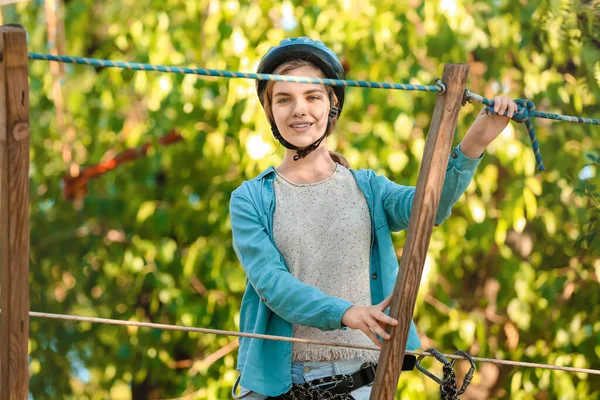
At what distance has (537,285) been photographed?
383 centimetres

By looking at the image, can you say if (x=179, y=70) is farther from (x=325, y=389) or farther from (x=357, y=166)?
(x=357, y=166)

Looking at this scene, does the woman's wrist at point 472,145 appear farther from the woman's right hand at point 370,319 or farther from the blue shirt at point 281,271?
the woman's right hand at point 370,319

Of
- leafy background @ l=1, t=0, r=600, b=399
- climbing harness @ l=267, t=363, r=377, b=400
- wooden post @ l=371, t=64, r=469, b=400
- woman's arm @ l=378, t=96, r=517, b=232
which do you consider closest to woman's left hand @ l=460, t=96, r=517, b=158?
woman's arm @ l=378, t=96, r=517, b=232

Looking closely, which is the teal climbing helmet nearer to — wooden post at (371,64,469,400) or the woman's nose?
the woman's nose

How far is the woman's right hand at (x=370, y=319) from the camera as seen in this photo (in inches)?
65.1

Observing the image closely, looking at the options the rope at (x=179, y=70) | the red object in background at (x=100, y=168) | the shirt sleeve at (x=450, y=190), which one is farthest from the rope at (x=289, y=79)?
the red object in background at (x=100, y=168)

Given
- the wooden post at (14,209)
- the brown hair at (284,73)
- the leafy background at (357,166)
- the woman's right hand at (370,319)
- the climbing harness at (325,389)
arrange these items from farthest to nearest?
1. the leafy background at (357,166)
2. the brown hair at (284,73)
3. the climbing harness at (325,389)
4. the woman's right hand at (370,319)
5. the wooden post at (14,209)

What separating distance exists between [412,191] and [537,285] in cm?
210

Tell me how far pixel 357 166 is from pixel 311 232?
5.32 ft

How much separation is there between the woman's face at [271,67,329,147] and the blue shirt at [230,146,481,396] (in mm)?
104

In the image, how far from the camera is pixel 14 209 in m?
1.51

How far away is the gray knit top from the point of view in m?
1.89

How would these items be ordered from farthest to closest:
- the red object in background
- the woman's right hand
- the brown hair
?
the red object in background → the brown hair → the woman's right hand

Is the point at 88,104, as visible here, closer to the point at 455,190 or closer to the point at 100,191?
the point at 100,191
